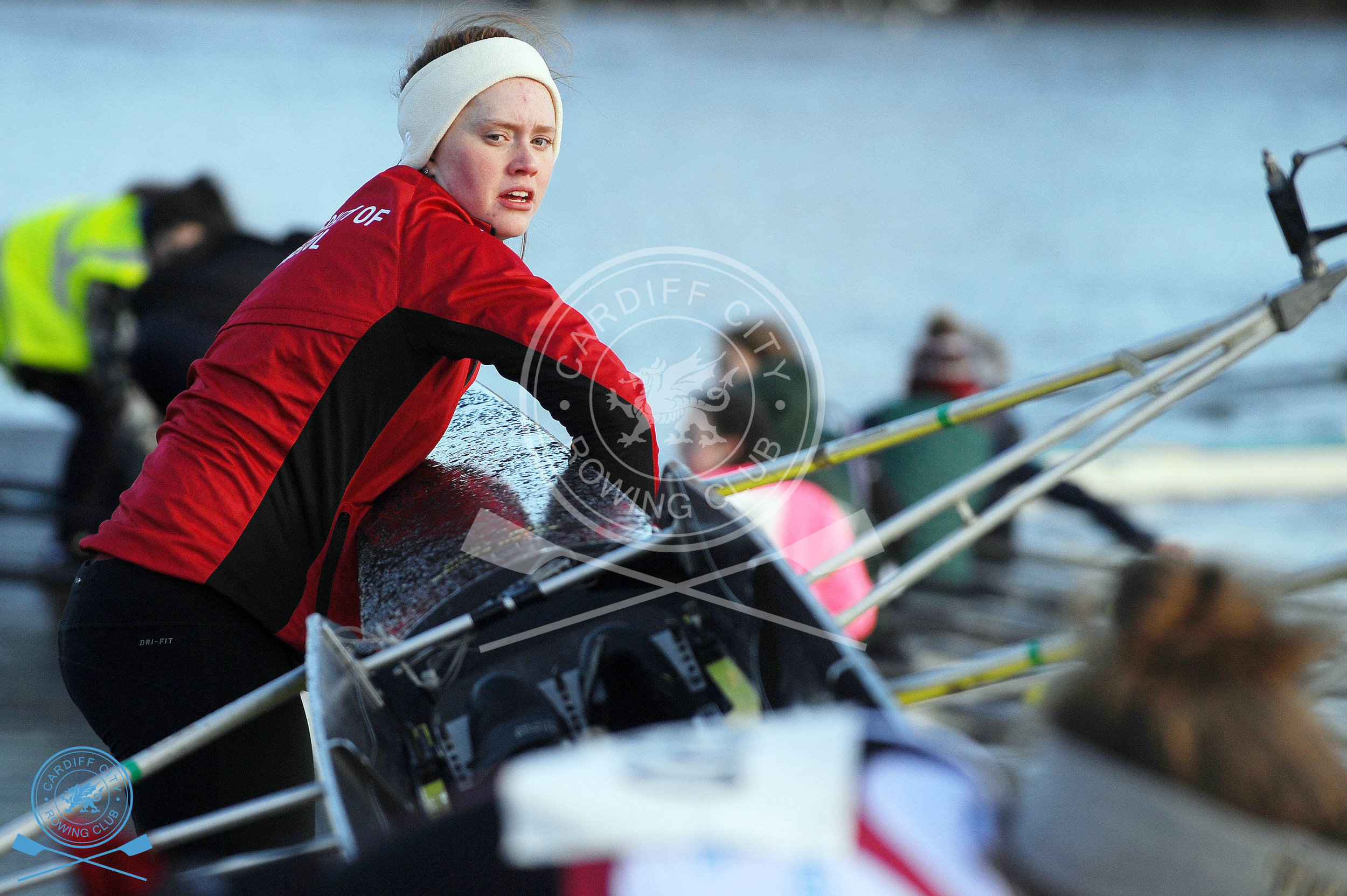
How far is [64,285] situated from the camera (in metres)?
5.16

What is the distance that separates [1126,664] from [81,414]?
5.24m

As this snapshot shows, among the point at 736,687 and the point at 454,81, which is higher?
the point at 454,81

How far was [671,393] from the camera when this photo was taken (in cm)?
229

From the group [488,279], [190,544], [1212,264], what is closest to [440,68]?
[488,279]

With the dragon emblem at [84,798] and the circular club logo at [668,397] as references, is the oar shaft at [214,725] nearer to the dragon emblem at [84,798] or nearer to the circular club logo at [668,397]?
the dragon emblem at [84,798]

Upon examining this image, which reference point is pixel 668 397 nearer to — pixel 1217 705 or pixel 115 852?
pixel 115 852

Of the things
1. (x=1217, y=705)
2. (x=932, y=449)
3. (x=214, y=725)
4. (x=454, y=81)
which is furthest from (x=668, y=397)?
(x=932, y=449)

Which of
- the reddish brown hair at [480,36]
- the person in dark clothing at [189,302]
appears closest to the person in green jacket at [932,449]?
the person in dark clothing at [189,302]

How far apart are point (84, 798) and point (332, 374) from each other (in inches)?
32.2

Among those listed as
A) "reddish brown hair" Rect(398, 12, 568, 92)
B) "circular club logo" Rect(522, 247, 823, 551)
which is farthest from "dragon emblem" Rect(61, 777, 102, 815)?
"reddish brown hair" Rect(398, 12, 568, 92)

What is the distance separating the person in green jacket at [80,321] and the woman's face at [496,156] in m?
3.21

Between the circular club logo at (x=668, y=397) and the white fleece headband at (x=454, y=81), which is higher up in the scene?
the white fleece headband at (x=454, y=81)

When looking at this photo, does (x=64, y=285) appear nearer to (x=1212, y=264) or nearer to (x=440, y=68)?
(x=440, y=68)

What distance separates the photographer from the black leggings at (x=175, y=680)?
182cm
